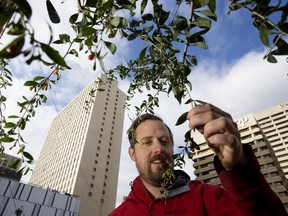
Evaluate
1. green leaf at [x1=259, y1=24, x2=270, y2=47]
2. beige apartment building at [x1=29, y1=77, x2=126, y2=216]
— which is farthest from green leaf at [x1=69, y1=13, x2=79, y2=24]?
beige apartment building at [x1=29, y1=77, x2=126, y2=216]

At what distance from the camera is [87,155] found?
67.5 meters

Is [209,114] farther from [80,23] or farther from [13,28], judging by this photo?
[80,23]

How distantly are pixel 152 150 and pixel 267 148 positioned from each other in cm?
7546

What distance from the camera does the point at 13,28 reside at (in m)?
0.41

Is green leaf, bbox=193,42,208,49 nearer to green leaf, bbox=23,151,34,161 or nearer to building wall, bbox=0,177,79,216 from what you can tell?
green leaf, bbox=23,151,34,161

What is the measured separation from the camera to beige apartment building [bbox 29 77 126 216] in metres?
62.4

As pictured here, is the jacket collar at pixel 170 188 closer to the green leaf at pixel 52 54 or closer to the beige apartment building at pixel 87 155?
the green leaf at pixel 52 54

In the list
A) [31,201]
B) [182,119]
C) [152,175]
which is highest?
[31,201]

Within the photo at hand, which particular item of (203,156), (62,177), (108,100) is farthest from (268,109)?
(62,177)

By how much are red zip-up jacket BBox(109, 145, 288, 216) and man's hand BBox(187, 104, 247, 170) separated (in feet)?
0.45

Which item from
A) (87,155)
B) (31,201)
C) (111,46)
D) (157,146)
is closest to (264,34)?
(111,46)

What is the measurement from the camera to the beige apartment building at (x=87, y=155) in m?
62.4

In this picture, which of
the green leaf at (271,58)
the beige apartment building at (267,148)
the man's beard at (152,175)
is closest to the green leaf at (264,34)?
the green leaf at (271,58)

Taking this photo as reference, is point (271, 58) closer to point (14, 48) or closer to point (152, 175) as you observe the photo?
point (14, 48)
